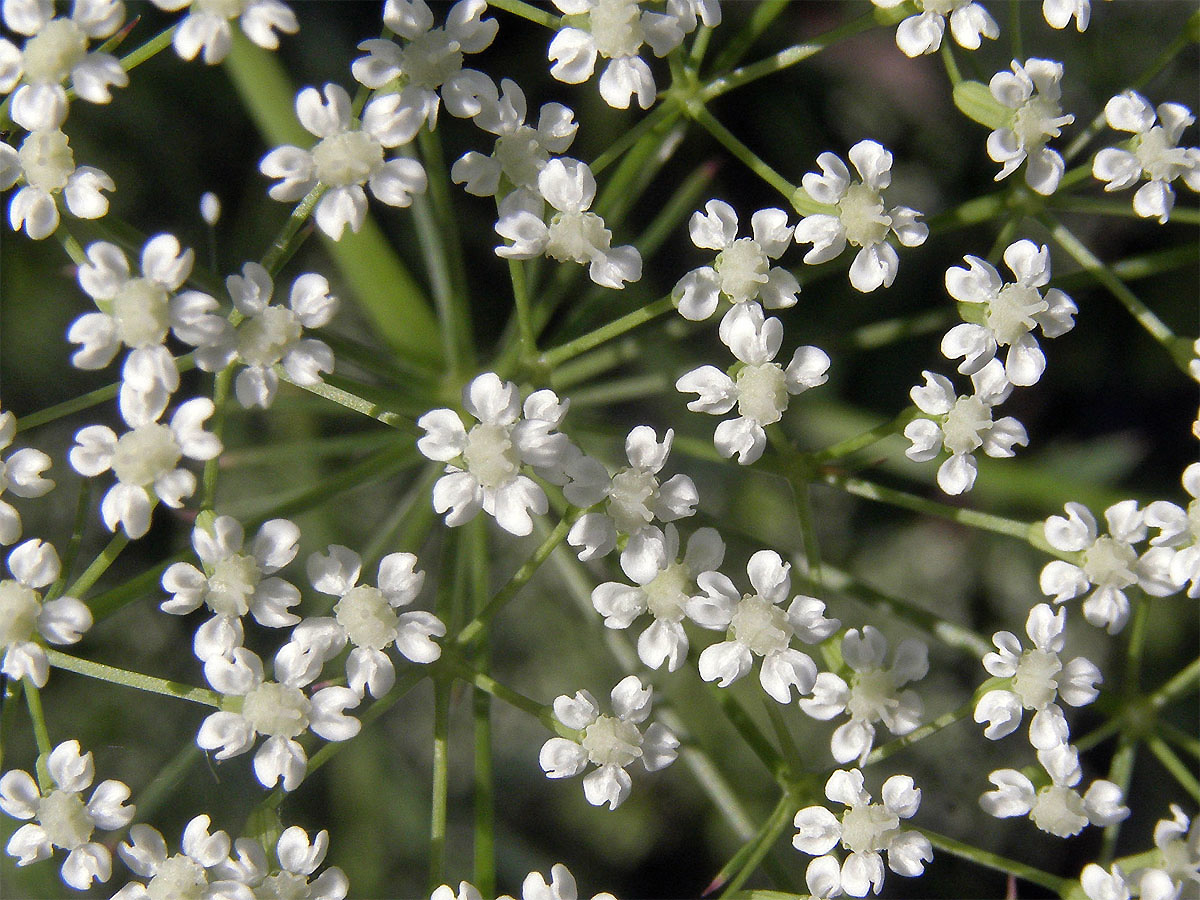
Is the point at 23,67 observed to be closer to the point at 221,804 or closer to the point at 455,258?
the point at 455,258

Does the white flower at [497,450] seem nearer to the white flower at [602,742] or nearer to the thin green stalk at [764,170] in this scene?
the white flower at [602,742]

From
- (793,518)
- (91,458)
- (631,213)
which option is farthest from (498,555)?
(91,458)

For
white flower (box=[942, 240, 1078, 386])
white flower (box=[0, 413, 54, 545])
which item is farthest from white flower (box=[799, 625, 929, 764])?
white flower (box=[0, 413, 54, 545])

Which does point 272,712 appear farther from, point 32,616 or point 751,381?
point 751,381

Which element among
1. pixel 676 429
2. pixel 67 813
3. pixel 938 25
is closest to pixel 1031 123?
pixel 938 25

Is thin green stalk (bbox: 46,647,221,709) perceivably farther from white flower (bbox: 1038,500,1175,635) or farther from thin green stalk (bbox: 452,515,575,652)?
white flower (bbox: 1038,500,1175,635)

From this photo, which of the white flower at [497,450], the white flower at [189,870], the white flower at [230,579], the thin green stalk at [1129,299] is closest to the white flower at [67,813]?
the white flower at [189,870]
